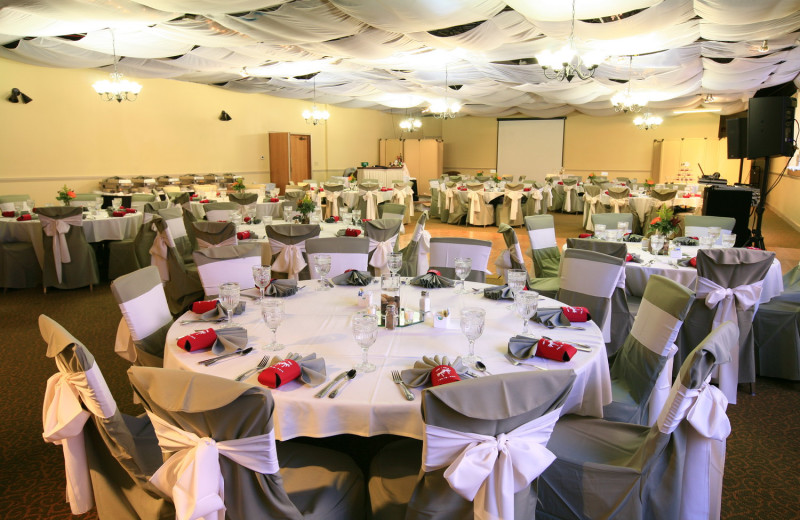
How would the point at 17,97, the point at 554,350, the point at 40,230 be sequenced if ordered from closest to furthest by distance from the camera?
the point at 554,350 → the point at 40,230 → the point at 17,97

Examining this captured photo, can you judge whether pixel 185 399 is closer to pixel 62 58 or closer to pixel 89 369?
pixel 89 369

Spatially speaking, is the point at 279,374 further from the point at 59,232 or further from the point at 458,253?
the point at 59,232

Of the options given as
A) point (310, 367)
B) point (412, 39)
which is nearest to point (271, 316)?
point (310, 367)

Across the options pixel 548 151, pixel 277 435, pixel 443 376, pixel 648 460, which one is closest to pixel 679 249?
pixel 648 460

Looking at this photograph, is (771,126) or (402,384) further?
(771,126)

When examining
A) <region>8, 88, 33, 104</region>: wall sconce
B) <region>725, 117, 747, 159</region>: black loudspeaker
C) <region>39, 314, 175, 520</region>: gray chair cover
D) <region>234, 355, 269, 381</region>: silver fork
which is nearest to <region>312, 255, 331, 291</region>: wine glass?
<region>234, 355, 269, 381</region>: silver fork

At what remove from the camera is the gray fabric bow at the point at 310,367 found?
1.89 m

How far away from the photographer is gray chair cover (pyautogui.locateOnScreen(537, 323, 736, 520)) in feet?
5.93

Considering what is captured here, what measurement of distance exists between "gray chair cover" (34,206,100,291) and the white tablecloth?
173mm

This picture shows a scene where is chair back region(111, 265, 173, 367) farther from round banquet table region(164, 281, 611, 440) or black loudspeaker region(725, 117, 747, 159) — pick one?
black loudspeaker region(725, 117, 747, 159)

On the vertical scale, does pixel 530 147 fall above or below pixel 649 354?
above

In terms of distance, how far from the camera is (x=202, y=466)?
4.85 feet

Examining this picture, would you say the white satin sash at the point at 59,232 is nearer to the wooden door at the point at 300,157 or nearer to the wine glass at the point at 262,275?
the wine glass at the point at 262,275

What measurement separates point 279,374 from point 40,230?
19.0ft
